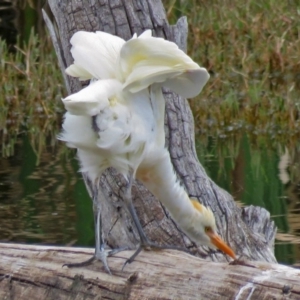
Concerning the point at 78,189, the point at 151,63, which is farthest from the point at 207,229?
the point at 78,189

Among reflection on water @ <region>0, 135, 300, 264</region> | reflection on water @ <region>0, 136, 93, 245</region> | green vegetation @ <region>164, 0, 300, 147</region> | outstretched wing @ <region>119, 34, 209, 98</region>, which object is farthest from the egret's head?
green vegetation @ <region>164, 0, 300, 147</region>

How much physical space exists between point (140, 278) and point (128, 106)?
0.63m

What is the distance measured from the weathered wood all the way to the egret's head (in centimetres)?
39

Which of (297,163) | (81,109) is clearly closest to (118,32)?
(81,109)

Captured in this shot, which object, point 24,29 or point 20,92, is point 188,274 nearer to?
point 20,92

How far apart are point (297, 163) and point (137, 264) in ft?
14.5

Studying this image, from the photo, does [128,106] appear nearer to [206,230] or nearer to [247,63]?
[206,230]

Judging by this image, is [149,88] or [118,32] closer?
[149,88]

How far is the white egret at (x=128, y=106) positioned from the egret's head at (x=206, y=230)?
8 centimetres

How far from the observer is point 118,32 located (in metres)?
4.42

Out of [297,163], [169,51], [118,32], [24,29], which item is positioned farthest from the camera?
[24,29]

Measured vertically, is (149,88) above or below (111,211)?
above

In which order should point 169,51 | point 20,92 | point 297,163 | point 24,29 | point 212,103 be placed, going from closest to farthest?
1. point 169,51
2. point 297,163
3. point 212,103
4. point 20,92
5. point 24,29

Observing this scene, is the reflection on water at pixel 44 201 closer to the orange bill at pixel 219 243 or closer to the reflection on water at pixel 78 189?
the reflection on water at pixel 78 189
